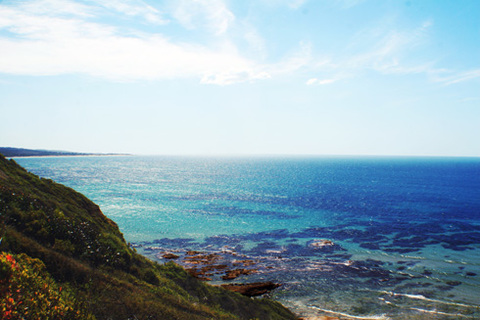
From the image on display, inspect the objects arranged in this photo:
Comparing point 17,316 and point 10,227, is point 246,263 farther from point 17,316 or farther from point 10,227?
point 17,316

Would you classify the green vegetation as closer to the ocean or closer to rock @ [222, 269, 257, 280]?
rock @ [222, 269, 257, 280]

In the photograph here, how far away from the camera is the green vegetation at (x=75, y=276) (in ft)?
39.2

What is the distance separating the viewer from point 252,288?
1296 inches

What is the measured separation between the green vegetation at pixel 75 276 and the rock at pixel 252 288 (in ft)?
17.5

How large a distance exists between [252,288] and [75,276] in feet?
73.7

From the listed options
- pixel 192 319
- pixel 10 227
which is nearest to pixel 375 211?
pixel 192 319

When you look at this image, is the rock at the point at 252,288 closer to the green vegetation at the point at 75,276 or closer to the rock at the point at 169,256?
the green vegetation at the point at 75,276

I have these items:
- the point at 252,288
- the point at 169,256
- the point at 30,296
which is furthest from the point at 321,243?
the point at 30,296

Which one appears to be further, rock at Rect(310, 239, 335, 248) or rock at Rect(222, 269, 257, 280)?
rock at Rect(310, 239, 335, 248)

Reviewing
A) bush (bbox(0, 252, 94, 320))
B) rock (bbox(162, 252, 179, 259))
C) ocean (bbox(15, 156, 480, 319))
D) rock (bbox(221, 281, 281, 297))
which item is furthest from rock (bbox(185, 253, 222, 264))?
bush (bbox(0, 252, 94, 320))

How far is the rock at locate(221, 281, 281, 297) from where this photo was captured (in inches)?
1258

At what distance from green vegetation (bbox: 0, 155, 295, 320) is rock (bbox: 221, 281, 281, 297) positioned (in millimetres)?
5321

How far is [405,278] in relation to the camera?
120ft

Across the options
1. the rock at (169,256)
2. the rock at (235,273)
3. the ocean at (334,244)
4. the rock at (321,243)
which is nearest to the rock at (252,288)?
the ocean at (334,244)
